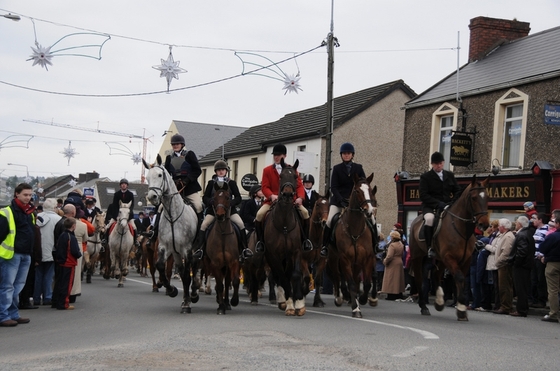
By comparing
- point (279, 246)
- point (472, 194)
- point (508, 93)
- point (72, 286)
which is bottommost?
point (72, 286)

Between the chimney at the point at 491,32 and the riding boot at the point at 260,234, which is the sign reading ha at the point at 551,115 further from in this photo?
the riding boot at the point at 260,234

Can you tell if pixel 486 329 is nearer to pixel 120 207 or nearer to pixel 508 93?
pixel 120 207

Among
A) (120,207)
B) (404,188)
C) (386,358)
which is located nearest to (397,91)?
(404,188)

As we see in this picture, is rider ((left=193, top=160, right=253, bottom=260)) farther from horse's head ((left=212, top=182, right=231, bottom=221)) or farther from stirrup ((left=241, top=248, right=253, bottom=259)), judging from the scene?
horse's head ((left=212, top=182, right=231, bottom=221))

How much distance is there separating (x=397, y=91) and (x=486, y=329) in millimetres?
32645

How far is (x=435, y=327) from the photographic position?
39.8ft

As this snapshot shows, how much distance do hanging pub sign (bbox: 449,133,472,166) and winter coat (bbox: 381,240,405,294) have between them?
7.46 meters

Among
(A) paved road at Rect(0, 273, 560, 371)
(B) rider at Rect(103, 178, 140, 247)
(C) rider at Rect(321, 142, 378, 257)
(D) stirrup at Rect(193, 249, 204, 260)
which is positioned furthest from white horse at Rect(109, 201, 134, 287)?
(C) rider at Rect(321, 142, 378, 257)

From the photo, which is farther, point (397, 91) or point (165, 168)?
point (397, 91)

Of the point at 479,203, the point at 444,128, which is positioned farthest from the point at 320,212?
the point at 444,128

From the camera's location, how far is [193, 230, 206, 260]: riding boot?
14.4m

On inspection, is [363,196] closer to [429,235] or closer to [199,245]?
[429,235]

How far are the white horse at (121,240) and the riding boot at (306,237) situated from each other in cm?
997

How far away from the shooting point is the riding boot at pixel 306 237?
551 inches
